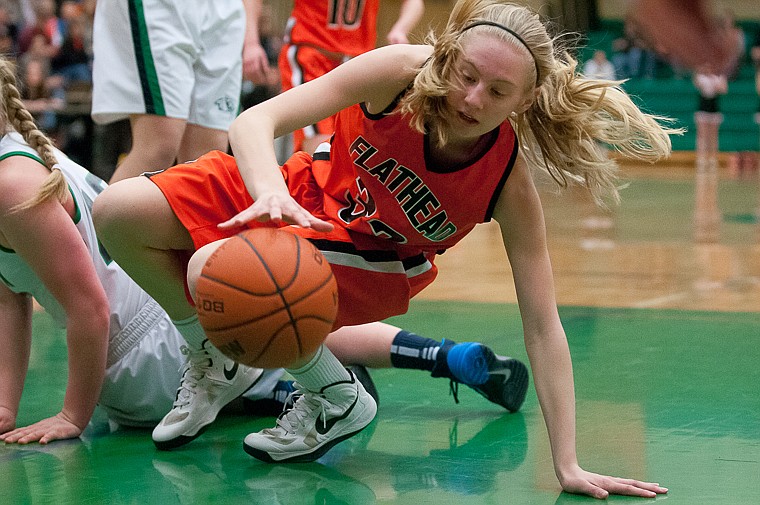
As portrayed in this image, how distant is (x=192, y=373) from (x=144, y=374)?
222mm

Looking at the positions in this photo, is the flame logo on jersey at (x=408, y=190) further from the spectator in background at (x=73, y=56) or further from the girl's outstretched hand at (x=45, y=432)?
the spectator in background at (x=73, y=56)

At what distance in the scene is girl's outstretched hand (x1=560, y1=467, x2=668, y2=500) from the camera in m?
2.23

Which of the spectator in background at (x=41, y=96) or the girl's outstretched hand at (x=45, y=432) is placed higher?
the girl's outstretched hand at (x=45, y=432)

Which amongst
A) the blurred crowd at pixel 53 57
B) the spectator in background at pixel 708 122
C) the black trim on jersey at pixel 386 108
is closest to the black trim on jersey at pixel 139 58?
the black trim on jersey at pixel 386 108

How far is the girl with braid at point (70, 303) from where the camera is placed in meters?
2.56

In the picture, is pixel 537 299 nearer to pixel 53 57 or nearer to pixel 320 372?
pixel 320 372

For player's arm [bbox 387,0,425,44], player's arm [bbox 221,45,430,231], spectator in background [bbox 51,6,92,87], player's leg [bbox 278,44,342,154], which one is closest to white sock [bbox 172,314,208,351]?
player's arm [bbox 221,45,430,231]

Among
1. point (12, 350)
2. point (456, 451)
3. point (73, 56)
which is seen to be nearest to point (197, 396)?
point (12, 350)

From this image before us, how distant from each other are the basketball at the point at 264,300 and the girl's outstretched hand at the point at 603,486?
25.2 inches

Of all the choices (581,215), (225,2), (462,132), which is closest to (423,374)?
(462,132)

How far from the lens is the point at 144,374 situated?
2840 mm

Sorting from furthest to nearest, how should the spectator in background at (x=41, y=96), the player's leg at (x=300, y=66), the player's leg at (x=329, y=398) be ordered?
the spectator in background at (x=41, y=96) → the player's leg at (x=300, y=66) → the player's leg at (x=329, y=398)

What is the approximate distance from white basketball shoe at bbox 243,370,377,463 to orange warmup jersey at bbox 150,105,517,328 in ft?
0.61

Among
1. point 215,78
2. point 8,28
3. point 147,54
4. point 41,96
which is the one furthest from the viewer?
point 8,28
